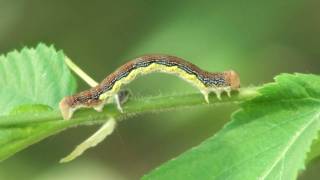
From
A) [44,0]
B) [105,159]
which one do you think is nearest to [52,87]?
[105,159]

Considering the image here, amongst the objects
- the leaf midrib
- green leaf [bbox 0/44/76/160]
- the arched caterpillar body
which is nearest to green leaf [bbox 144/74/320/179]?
the leaf midrib

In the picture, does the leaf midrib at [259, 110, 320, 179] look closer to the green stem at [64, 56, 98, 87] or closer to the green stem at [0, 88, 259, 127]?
the green stem at [0, 88, 259, 127]

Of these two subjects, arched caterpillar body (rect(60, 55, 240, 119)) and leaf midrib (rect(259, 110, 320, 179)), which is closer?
leaf midrib (rect(259, 110, 320, 179))

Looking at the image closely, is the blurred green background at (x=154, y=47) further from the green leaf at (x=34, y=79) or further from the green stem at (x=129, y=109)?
the green stem at (x=129, y=109)

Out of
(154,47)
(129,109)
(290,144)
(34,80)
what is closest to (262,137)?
(290,144)

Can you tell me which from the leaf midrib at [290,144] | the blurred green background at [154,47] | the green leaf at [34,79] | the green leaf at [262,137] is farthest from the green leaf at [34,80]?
the blurred green background at [154,47]

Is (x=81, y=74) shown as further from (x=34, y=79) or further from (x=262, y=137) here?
(x=262, y=137)

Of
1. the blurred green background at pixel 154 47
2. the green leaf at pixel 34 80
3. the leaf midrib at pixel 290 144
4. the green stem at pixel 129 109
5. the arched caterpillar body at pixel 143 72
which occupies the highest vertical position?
the blurred green background at pixel 154 47
